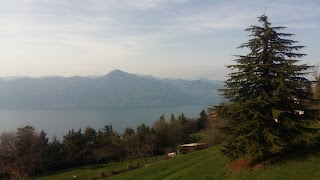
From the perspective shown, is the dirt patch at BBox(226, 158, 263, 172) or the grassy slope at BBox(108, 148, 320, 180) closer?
the grassy slope at BBox(108, 148, 320, 180)

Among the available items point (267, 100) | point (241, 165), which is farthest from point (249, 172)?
point (267, 100)

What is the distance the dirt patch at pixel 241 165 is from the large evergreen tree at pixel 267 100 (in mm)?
892

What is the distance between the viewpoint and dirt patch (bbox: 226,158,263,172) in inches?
834

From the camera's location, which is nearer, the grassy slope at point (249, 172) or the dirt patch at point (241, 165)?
the grassy slope at point (249, 172)

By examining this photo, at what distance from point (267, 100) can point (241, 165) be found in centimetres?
458

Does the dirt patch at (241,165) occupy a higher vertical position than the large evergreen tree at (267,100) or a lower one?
lower

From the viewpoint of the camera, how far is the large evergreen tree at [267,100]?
20.1 meters

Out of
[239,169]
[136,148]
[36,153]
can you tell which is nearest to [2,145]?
[36,153]

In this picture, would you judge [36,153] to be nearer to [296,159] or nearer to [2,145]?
[2,145]

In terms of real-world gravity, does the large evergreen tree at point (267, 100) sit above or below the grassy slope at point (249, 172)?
above

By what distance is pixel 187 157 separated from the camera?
1289 inches

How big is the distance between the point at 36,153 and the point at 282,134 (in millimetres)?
47609

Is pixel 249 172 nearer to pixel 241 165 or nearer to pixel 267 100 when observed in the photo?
pixel 241 165

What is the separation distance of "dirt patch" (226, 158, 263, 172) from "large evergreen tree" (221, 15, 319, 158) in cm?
89
